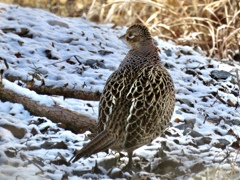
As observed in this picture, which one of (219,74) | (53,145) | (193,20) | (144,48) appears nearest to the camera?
(53,145)

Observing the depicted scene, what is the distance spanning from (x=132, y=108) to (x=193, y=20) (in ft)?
13.7

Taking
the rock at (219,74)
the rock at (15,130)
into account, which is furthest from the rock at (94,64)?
the rock at (15,130)

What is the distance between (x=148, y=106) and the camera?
4590mm

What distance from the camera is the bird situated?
14.6ft

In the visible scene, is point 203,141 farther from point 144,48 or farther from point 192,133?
point 144,48

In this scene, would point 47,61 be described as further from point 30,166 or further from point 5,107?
point 30,166

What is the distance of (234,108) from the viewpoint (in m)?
6.08

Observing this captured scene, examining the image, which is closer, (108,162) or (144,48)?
(108,162)

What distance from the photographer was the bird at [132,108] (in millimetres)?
4465

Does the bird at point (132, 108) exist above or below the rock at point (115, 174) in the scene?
above

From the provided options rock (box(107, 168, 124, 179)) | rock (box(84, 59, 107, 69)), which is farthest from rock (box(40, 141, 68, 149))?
rock (box(84, 59, 107, 69))

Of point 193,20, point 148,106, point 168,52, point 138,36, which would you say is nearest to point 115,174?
point 148,106

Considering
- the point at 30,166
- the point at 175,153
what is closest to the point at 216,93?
the point at 175,153

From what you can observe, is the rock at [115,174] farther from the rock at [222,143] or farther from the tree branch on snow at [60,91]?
the tree branch on snow at [60,91]
